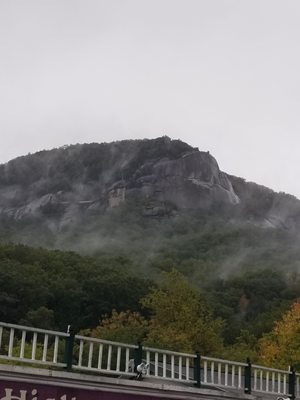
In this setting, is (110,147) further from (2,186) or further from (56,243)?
(56,243)

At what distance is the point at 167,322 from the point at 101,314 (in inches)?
1296

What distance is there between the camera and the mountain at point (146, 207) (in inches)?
5059

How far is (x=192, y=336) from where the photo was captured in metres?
38.0

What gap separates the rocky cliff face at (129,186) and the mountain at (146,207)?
0.27 m

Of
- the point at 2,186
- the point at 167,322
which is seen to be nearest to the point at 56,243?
the point at 2,186

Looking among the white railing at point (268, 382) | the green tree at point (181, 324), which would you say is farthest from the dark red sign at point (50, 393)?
the green tree at point (181, 324)

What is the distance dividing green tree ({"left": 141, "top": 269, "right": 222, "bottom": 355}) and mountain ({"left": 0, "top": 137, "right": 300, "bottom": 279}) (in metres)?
67.0

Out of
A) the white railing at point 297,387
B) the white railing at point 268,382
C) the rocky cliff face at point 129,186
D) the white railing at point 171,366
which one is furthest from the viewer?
the rocky cliff face at point 129,186

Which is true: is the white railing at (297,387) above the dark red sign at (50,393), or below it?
above

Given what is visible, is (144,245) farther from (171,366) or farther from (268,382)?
(171,366)

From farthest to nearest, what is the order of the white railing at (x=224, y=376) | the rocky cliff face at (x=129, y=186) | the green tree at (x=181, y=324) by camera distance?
the rocky cliff face at (x=129, y=186) → the green tree at (x=181, y=324) → the white railing at (x=224, y=376)

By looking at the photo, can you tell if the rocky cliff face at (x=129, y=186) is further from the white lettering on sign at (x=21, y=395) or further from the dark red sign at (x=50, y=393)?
the white lettering on sign at (x=21, y=395)

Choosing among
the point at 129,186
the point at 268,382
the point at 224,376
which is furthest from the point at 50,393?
the point at 129,186

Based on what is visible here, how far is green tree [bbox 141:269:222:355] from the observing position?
3637cm
